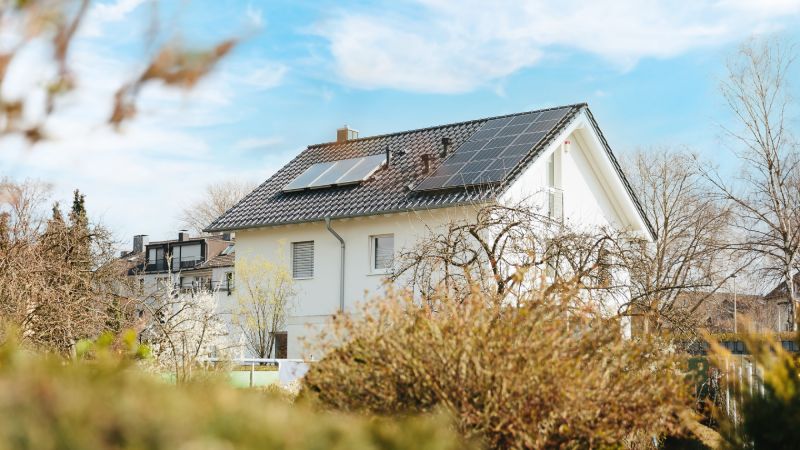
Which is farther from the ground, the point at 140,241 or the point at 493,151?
the point at 140,241

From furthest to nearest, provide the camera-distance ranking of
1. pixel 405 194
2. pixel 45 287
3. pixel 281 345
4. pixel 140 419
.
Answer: pixel 281 345 < pixel 405 194 < pixel 45 287 < pixel 140 419

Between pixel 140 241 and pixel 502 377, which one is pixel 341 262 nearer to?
pixel 502 377

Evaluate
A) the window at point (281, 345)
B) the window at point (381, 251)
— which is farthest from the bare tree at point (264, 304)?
the window at point (381, 251)

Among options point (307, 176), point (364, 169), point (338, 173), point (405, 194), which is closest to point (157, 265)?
point (307, 176)

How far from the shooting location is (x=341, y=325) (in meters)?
6.78

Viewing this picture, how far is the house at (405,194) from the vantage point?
72.7ft

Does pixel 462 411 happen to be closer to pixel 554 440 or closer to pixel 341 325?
pixel 554 440

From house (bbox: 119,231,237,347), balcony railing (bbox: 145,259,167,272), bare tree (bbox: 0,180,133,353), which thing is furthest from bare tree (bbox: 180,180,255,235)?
bare tree (bbox: 0,180,133,353)

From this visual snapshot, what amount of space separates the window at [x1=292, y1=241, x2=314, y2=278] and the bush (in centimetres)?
2162

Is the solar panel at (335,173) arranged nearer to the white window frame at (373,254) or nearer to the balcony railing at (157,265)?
the white window frame at (373,254)

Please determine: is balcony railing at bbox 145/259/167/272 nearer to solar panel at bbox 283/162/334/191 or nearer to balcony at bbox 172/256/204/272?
balcony at bbox 172/256/204/272

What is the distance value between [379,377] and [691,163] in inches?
1101

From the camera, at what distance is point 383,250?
2345 centimetres

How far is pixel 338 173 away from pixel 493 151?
5.01 metres
